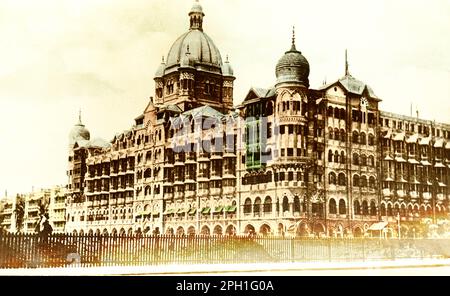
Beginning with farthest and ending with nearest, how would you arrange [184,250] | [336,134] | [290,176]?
[336,134]
[290,176]
[184,250]

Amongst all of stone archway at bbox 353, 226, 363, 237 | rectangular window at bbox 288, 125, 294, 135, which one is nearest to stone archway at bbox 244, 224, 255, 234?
stone archway at bbox 353, 226, 363, 237

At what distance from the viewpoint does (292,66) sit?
18031mm

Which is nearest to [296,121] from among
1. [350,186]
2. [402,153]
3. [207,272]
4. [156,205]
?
[350,186]

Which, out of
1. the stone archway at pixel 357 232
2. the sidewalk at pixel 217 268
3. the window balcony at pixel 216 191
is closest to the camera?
the sidewalk at pixel 217 268

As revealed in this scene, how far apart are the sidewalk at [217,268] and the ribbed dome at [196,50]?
617 cm

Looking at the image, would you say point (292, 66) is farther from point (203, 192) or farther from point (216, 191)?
point (203, 192)

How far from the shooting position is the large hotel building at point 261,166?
21078 millimetres

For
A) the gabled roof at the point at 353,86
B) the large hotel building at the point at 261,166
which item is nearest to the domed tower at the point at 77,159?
the large hotel building at the point at 261,166

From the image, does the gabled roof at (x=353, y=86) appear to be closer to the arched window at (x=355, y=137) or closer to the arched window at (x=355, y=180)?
the arched window at (x=355, y=137)

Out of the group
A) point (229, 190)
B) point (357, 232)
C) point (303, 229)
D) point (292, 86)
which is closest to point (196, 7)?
point (292, 86)

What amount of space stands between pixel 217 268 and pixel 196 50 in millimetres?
7635

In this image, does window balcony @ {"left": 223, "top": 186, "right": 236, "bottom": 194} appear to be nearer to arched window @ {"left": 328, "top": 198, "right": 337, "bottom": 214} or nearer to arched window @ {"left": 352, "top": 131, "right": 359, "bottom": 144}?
arched window @ {"left": 328, "top": 198, "right": 337, "bottom": 214}

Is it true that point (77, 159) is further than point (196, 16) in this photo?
Yes
